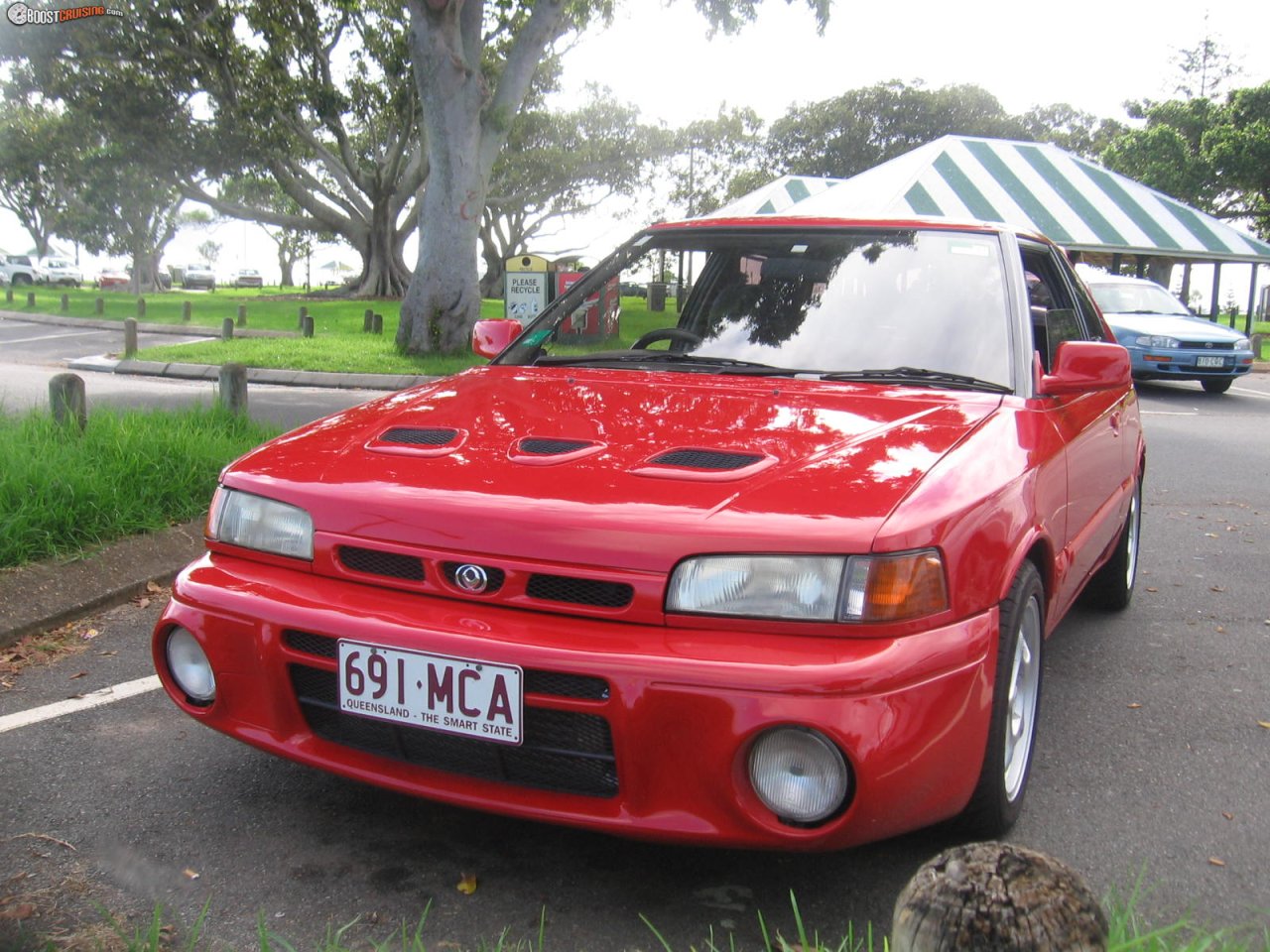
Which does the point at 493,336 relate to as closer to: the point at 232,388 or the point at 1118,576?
the point at 1118,576

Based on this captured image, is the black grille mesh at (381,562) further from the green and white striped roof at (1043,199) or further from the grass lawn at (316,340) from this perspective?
the green and white striped roof at (1043,199)

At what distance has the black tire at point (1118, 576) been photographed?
175 inches

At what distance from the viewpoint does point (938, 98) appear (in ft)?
167

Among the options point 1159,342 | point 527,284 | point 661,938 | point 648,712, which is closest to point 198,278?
point 527,284

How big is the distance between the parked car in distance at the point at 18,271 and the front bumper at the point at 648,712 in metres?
55.9

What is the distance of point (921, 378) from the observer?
3.07 meters

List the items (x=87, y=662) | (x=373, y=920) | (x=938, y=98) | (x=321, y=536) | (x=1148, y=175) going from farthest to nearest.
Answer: (x=938, y=98) → (x=1148, y=175) → (x=87, y=662) → (x=321, y=536) → (x=373, y=920)

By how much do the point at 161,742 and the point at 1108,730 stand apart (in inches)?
107

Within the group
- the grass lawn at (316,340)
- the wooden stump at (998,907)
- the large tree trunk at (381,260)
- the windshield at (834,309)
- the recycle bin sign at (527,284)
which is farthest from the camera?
the large tree trunk at (381,260)

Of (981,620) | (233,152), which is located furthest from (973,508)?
(233,152)

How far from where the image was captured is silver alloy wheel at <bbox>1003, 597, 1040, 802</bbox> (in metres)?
2.60

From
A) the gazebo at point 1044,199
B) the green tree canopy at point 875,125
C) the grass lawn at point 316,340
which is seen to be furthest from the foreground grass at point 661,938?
the green tree canopy at point 875,125

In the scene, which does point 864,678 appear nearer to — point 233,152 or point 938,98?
point 233,152

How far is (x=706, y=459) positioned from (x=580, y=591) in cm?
44
